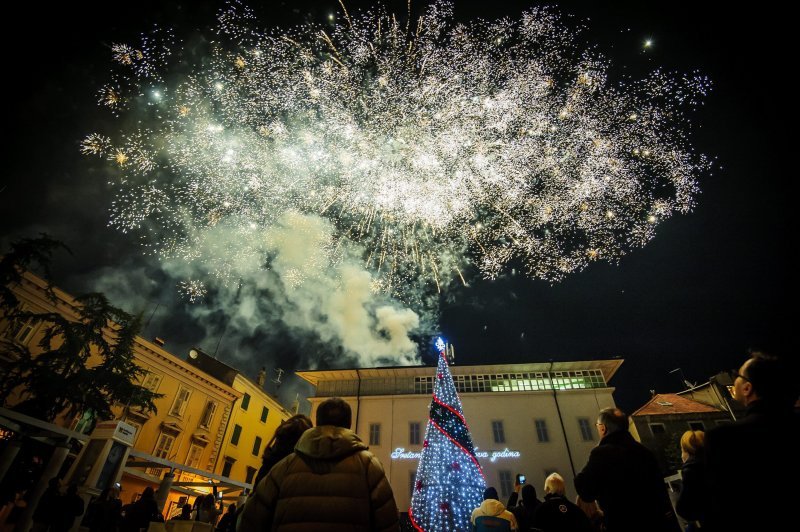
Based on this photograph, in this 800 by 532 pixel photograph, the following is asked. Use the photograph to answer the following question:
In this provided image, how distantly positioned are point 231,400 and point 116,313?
14341 millimetres

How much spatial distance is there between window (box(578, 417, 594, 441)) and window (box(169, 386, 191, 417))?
28.1 meters

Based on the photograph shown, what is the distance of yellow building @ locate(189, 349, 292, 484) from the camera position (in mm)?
27984

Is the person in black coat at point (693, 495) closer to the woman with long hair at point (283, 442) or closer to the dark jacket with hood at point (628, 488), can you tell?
the dark jacket with hood at point (628, 488)

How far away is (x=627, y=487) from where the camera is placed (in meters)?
3.02

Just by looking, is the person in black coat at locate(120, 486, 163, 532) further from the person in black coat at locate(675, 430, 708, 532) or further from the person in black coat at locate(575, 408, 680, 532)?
the person in black coat at locate(675, 430, 708, 532)

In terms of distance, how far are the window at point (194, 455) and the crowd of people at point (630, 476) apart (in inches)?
1087

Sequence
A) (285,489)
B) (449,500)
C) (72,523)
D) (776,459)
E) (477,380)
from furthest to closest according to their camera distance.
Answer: (477,380), (449,500), (72,523), (285,489), (776,459)

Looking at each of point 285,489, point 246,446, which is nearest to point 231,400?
point 246,446

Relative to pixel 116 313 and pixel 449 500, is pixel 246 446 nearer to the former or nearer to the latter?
pixel 116 313

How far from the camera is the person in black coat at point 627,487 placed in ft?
9.62

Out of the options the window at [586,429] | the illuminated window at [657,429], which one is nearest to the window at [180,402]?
the window at [586,429]

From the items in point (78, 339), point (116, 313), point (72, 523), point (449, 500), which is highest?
point (116, 313)

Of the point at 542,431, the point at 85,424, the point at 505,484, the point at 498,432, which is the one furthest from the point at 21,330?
the point at 542,431

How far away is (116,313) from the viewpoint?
58.9 feet
